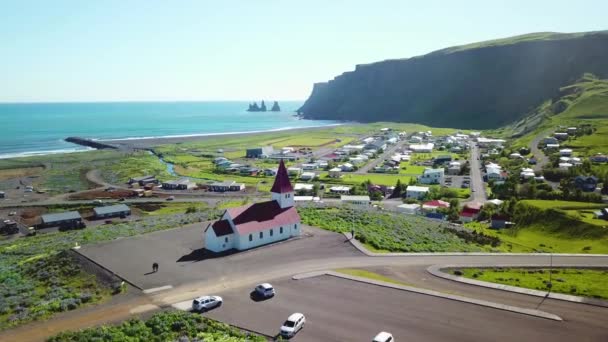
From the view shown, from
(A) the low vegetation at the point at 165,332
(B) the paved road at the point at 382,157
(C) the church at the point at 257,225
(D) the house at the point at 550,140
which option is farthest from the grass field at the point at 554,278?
(D) the house at the point at 550,140

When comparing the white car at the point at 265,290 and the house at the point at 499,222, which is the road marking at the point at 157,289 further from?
the house at the point at 499,222

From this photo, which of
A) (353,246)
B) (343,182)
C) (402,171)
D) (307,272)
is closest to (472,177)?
(402,171)

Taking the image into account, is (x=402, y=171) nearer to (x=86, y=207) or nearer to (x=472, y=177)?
(x=472, y=177)

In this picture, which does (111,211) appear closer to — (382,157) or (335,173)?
(335,173)

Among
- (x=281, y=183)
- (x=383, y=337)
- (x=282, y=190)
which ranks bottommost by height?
(x=383, y=337)

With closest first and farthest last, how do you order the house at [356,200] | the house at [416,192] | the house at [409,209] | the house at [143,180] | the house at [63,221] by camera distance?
the house at [63,221]
the house at [409,209]
the house at [356,200]
the house at [416,192]
the house at [143,180]

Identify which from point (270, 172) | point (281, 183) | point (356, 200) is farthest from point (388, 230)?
point (270, 172)

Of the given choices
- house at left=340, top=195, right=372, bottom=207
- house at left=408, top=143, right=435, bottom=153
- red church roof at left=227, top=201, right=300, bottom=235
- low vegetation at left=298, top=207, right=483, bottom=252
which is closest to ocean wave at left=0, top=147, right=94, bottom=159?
house at left=408, top=143, right=435, bottom=153

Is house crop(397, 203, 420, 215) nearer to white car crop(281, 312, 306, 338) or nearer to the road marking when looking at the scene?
the road marking
